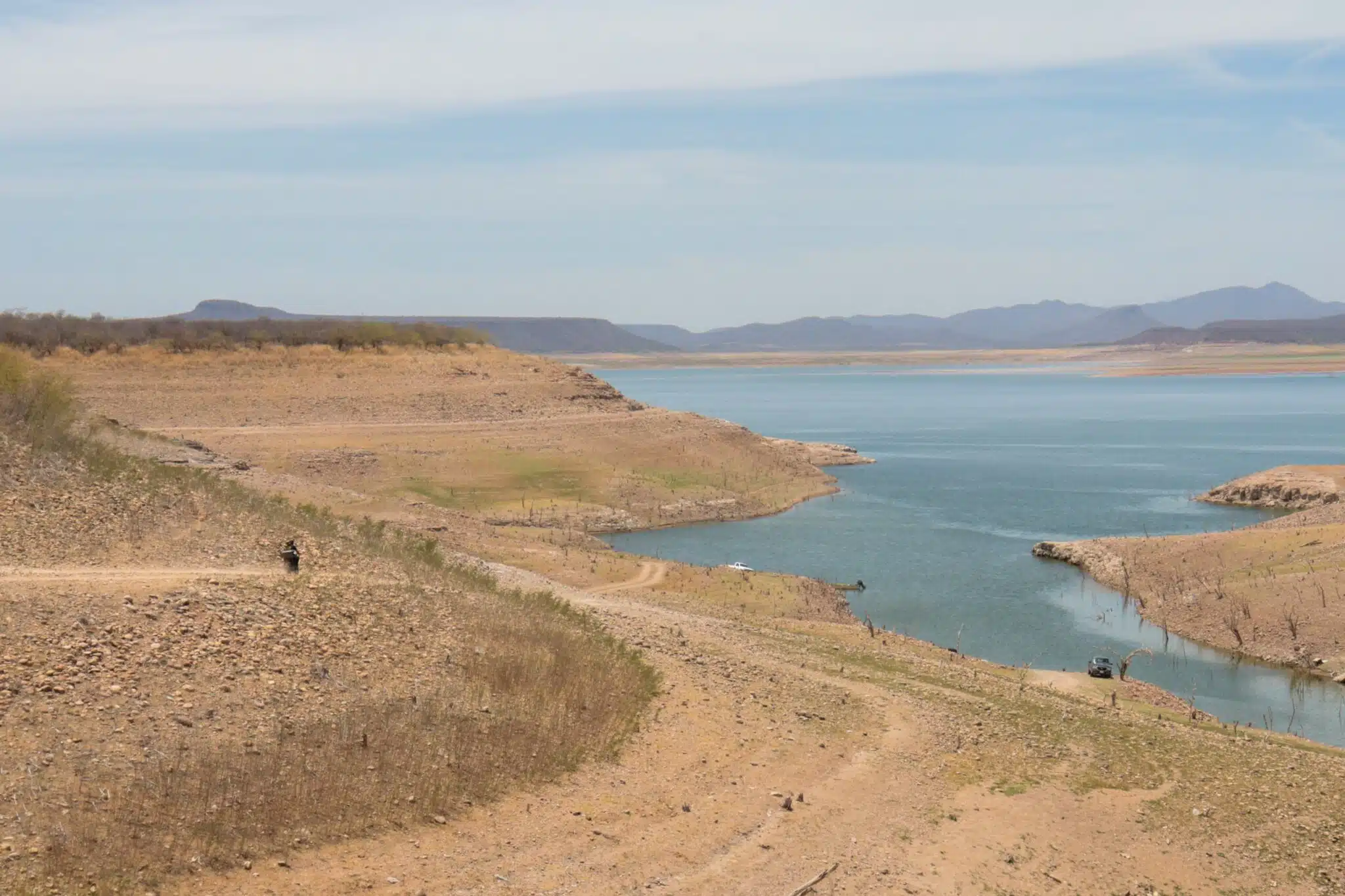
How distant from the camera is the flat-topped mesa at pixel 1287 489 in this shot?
193ft

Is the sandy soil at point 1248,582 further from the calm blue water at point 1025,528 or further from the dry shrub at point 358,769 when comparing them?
the dry shrub at point 358,769

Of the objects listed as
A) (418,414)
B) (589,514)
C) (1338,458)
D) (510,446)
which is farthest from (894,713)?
(1338,458)

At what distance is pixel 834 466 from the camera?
84188 mm

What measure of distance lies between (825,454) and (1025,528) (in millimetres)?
31109

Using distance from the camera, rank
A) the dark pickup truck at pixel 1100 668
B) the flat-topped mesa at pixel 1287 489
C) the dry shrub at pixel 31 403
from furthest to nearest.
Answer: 1. the flat-topped mesa at pixel 1287 489
2. the dark pickup truck at pixel 1100 668
3. the dry shrub at pixel 31 403

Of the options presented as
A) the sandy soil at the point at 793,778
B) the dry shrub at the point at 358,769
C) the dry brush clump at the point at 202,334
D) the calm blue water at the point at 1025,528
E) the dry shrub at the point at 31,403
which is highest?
the dry brush clump at the point at 202,334

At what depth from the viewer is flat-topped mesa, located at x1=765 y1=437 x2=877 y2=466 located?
8556 cm

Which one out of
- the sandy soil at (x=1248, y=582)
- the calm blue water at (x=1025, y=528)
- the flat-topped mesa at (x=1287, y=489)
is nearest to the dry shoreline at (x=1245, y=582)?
the sandy soil at (x=1248, y=582)

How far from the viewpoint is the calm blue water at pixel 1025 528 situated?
113 feet

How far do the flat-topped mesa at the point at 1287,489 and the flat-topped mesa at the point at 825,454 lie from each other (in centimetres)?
2570

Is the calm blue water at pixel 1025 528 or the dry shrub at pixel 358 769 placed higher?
the dry shrub at pixel 358 769

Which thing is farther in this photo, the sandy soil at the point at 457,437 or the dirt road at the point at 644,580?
the sandy soil at the point at 457,437

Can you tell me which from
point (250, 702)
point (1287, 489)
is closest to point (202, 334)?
point (1287, 489)

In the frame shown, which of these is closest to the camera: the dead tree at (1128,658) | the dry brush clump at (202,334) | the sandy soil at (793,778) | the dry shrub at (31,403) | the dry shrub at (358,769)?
the dry shrub at (358,769)
